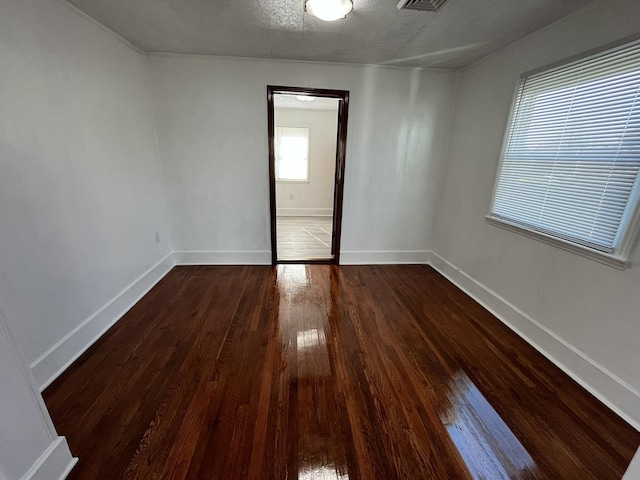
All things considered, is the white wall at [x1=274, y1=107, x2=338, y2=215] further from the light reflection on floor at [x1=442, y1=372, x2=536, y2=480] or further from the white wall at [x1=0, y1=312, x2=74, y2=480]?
the white wall at [x1=0, y1=312, x2=74, y2=480]

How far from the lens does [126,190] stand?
2.43 m

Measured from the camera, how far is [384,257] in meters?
3.65

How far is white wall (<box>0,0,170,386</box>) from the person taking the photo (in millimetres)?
1438

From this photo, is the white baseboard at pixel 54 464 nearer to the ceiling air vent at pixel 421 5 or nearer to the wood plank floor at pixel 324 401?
the wood plank floor at pixel 324 401

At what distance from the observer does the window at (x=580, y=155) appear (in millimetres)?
1535

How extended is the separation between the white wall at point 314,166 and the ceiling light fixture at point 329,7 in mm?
4535

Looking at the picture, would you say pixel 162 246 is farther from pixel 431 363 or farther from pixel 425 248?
pixel 425 248

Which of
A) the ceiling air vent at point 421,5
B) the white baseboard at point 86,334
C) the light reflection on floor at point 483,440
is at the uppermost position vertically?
the ceiling air vent at point 421,5

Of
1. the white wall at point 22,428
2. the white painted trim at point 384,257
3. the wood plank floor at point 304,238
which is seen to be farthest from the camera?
the wood plank floor at point 304,238

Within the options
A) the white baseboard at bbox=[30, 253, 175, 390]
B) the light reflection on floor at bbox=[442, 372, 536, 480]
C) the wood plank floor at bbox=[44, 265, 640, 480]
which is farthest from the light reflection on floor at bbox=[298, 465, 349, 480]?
Result: the white baseboard at bbox=[30, 253, 175, 390]

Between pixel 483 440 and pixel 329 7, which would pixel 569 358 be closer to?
pixel 483 440

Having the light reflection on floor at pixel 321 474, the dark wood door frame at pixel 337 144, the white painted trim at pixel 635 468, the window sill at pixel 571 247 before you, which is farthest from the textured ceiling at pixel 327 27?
the light reflection on floor at pixel 321 474

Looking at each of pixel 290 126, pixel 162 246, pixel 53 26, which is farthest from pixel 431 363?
pixel 290 126

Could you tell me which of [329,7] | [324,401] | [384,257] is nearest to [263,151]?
[329,7]
